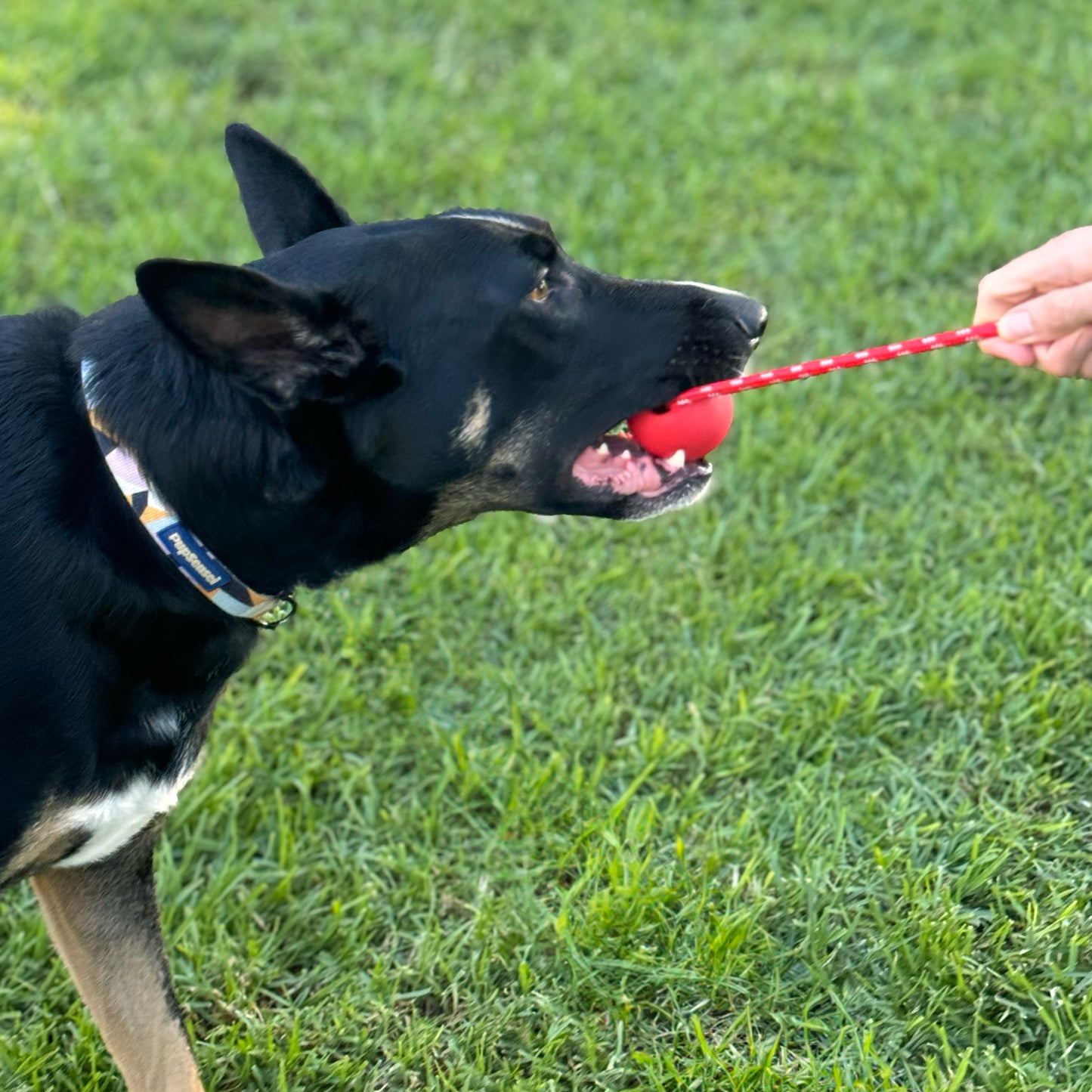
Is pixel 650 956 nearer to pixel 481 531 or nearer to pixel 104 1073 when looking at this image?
pixel 104 1073

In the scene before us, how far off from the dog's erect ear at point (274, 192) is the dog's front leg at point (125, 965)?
1305 mm

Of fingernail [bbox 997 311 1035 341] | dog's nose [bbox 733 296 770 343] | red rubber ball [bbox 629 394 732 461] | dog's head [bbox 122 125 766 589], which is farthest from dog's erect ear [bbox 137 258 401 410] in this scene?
fingernail [bbox 997 311 1035 341]

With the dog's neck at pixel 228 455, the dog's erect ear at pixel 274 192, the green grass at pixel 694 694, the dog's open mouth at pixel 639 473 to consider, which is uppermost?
the dog's erect ear at pixel 274 192

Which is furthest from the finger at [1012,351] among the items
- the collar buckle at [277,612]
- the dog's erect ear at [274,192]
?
the collar buckle at [277,612]

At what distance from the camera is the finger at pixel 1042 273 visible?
8.80 feet

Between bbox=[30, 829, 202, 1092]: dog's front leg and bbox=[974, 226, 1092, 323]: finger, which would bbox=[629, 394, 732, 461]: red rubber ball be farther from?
bbox=[30, 829, 202, 1092]: dog's front leg

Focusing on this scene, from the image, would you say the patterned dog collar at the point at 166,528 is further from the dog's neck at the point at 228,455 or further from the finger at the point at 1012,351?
the finger at the point at 1012,351

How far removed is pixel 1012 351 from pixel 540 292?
102cm

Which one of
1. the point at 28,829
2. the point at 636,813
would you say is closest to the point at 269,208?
the point at 28,829

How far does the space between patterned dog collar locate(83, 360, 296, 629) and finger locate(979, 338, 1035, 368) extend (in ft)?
5.45

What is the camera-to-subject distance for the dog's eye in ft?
8.91

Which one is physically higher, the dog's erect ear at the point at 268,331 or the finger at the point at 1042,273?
the dog's erect ear at the point at 268,331

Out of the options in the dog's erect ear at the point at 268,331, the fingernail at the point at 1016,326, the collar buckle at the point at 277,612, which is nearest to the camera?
the dog's erect ear at the point at 268,331

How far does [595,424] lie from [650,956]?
3.93 ft
